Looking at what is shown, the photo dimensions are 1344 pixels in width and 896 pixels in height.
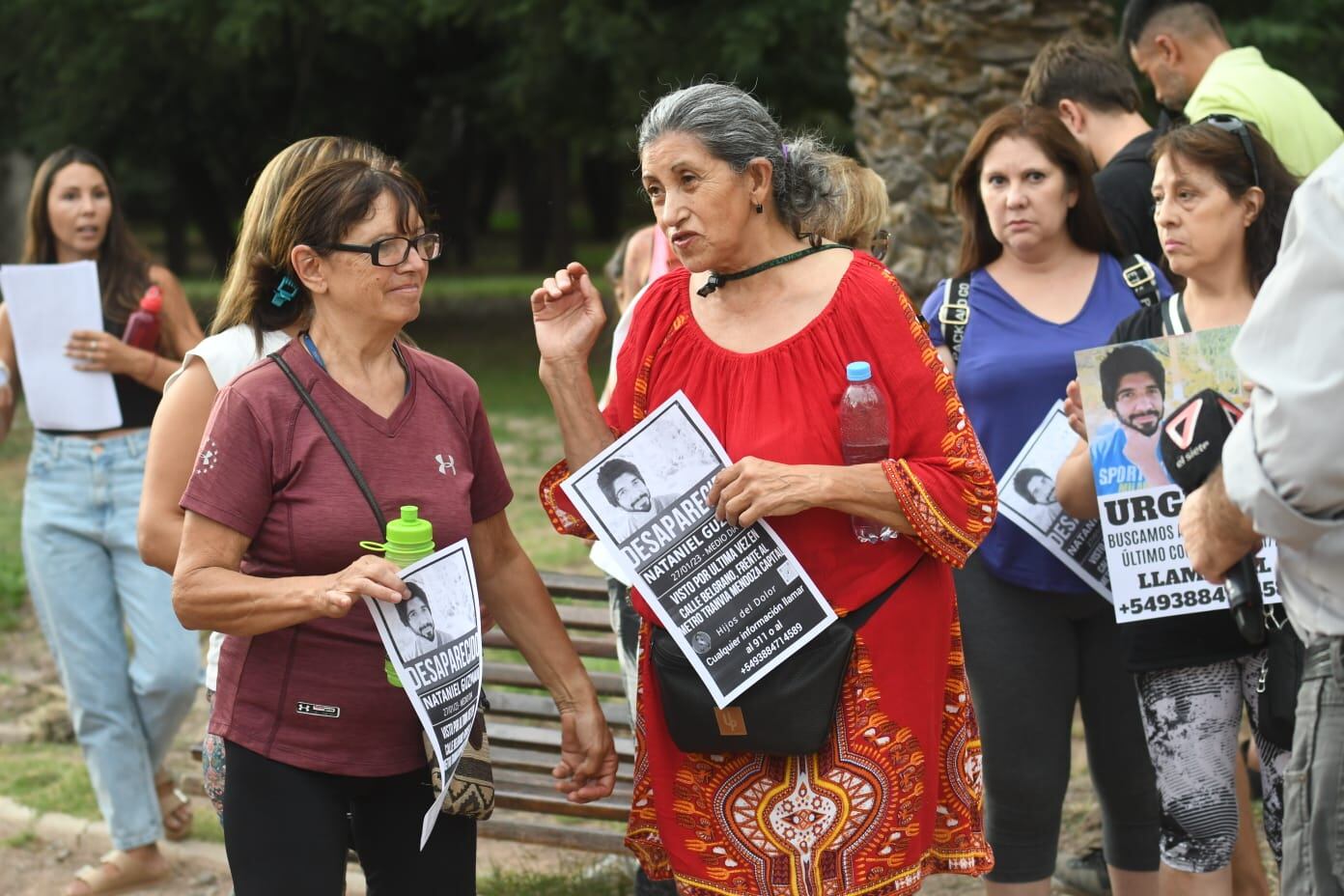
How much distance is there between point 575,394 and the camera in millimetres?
3607

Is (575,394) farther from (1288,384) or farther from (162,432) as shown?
(1288,384)

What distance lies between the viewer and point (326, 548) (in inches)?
129

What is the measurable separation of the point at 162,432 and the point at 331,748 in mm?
861

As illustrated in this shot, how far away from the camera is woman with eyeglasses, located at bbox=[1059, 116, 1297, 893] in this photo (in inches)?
154

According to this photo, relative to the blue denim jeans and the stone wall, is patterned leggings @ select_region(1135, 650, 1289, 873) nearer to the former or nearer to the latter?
the blue denim jeans

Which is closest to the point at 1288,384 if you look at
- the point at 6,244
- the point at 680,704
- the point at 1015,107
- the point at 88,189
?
the point at 680,704

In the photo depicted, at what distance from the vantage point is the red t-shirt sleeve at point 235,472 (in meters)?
3.23

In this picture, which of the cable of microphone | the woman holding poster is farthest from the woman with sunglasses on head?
the cable of microphone

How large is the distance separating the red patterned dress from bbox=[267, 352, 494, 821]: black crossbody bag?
0.42 metres

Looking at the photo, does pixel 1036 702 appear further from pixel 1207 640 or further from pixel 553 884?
pixel 553 884

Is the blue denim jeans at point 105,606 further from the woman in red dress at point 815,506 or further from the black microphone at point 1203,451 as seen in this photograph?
the black microphone at point 1203,451

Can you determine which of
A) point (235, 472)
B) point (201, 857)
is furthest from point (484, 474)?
point (201, 857)

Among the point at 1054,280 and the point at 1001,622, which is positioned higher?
the point at 1054,280

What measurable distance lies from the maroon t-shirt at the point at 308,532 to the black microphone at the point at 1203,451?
4.74 feet
